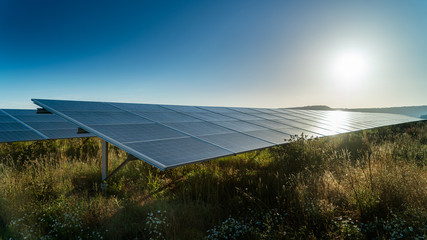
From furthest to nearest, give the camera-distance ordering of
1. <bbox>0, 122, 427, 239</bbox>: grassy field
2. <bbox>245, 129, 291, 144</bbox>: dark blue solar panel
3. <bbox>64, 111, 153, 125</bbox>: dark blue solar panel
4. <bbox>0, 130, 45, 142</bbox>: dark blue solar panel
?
<bbox>0, 130, 45, 142</bbox>: dark blue solar panel → <bbox>245, 129, 291, 144</bbox>: dark blue solar panel → <bbox>64, 111, 153, 125</bbox>: dark blue solar panel → <bbox>0, 122, 427, 239</bbox>: grassy field

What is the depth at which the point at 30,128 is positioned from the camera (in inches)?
427

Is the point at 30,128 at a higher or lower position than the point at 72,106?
lower

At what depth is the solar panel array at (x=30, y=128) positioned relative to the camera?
9262 mm

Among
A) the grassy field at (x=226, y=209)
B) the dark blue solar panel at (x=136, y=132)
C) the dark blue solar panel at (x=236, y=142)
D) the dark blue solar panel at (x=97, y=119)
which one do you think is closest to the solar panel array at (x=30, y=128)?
the grassy field at (x=226, y=209)

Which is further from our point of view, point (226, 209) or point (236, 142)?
point (236, 142)

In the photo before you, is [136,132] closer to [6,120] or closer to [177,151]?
[177,151]

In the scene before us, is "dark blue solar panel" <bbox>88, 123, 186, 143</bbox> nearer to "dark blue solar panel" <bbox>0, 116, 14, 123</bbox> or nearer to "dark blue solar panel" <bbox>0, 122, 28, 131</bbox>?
"dark blue solar panel" <bbox>0, 122, 28, 131</bbox>

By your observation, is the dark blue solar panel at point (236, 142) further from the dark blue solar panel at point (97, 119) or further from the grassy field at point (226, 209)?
the dark blue solar panel at point (97, 119)

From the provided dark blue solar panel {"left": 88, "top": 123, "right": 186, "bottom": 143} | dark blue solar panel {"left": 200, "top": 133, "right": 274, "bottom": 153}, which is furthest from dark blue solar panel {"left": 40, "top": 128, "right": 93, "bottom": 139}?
dark blue solar panel {"left": 200, "top": 133, "right": 274, "bottom": 153}

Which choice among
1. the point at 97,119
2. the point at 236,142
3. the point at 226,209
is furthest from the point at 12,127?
the point at 226,209

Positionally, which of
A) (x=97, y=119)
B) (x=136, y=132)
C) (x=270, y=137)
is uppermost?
(x=97, y=119)

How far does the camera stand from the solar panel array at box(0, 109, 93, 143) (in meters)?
9.26

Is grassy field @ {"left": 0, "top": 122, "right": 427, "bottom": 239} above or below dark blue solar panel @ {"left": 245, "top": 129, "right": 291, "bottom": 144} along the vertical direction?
below

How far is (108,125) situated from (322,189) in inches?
221
